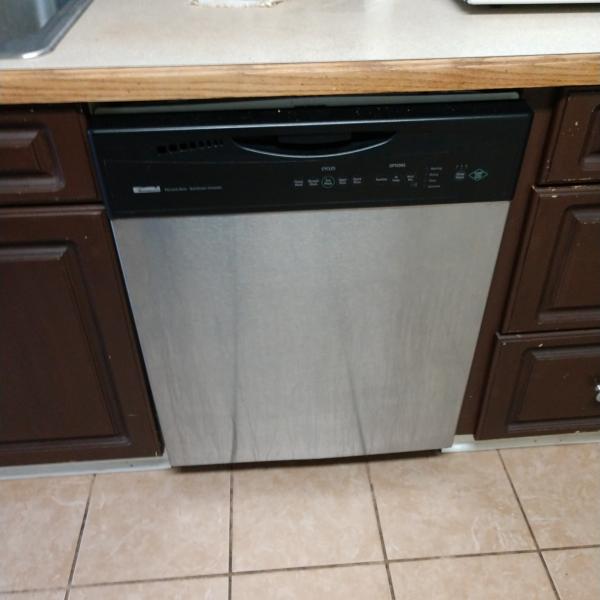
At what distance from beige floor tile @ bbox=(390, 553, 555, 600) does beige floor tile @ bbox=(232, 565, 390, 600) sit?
0.13ft

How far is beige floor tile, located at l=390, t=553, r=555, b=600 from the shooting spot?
1090 millimetres

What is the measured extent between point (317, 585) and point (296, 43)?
91cm

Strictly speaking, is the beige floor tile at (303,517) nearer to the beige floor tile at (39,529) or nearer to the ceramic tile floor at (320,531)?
the ceramic tile floor at (320,531)

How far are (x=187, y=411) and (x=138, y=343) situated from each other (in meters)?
0.17

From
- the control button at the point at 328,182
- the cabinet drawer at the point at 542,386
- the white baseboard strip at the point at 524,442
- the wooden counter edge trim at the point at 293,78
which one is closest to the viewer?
the wooden counter edge trim at the point at 293,78

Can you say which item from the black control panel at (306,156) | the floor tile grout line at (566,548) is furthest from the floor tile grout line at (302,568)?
the black control panel at (306,156)

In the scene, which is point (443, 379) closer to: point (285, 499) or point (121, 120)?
point (285, 499)

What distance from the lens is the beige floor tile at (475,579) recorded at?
3.58ft

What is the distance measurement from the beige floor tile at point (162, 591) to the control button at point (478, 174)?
826mm

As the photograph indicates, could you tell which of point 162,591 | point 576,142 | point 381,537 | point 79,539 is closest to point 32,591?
point 79,539

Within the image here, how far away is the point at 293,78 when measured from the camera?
0.74 m

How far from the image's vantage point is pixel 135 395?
42.3 inches

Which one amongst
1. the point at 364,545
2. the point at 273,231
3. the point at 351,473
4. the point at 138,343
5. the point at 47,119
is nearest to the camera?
the point at 47,119

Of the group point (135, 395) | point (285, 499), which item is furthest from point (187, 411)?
point (285, 499)
